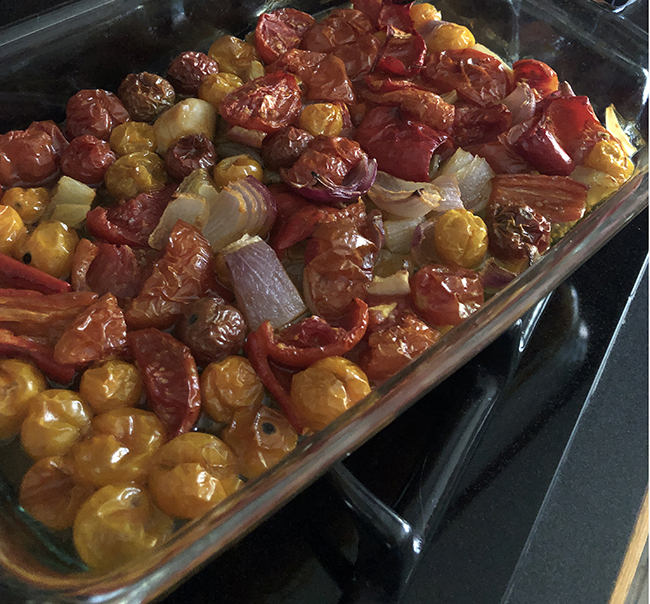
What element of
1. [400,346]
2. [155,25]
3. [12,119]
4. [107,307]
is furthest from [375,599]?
[155,25]

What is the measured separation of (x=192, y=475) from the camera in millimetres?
1056

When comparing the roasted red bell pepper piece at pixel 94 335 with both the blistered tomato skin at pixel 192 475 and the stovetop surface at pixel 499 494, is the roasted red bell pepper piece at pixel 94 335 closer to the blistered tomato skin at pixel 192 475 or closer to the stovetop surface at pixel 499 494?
the blistered tomato skin at pixel 192 475

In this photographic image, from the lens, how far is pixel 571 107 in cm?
175

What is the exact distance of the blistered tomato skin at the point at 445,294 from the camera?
1.37m

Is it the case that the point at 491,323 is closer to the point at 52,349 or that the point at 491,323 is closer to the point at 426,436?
the point at 426,436

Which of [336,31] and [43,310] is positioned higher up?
[336,31]

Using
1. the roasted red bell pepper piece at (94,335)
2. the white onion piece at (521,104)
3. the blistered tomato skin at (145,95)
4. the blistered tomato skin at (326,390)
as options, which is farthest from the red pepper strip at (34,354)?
the white onion piece at (521,104)

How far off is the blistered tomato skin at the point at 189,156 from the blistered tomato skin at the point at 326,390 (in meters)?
0.69

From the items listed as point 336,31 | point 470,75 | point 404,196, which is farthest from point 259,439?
point 336,31

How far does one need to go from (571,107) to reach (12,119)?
5.45 feet

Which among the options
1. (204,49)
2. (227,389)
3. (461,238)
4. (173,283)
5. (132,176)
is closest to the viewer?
(227,389)

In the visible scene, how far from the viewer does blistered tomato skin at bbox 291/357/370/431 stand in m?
1.18

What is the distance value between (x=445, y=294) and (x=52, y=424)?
0.89m

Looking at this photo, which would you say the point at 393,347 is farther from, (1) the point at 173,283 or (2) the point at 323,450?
(1) the point at 173,283
